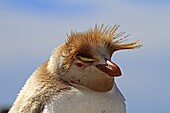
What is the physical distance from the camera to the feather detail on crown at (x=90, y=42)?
2027mm

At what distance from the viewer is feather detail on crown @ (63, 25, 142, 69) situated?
2.03 meters

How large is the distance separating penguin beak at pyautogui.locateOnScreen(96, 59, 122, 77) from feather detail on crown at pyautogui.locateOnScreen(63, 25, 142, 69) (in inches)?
2.2

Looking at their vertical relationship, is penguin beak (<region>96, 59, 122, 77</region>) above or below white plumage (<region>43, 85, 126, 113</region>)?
above

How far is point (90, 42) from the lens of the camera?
204cm

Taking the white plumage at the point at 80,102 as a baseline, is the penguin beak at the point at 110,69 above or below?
above

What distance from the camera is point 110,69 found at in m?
1.99

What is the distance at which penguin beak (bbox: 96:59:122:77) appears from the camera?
1.99 meters

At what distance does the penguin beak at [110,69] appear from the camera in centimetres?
199

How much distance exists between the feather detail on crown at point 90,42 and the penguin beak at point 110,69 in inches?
2.2

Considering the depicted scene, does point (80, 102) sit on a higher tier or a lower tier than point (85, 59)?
lower

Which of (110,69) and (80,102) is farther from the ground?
(110,69)

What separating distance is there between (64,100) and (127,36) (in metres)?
0.29

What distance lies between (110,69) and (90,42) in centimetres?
11

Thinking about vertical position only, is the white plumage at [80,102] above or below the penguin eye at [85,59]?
below
